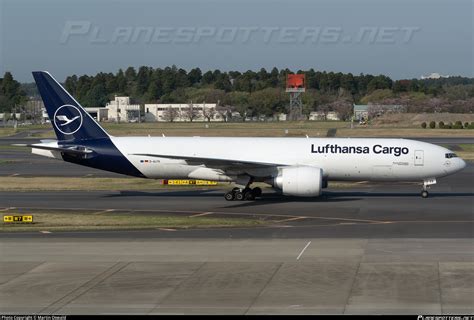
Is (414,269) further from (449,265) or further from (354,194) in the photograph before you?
(354,194)

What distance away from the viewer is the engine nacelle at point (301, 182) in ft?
134

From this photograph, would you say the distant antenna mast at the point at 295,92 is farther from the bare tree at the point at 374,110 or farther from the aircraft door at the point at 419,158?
the aircraft door at the point at 419,158

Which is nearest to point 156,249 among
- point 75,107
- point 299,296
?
point 299,296

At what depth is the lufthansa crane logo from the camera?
44625 mm

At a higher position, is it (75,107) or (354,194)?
(75,107)

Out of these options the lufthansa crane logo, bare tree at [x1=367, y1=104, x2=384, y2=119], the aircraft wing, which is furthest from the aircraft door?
bare tree at [x1=367, y1=104, x2=384, y2=119]

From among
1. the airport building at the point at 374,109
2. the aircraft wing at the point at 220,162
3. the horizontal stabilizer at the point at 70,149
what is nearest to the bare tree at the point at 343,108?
the airport building at the point at 374,109

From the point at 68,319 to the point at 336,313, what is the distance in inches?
240

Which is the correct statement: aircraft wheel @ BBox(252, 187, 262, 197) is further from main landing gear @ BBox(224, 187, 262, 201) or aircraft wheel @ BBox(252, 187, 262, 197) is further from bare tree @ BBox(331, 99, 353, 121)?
bare tree @ BBox(331, 99, 353, 121)

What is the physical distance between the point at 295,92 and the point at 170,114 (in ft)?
93.1

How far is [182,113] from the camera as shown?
181500 mm

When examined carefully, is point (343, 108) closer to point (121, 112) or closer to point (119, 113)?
point (121, 112)

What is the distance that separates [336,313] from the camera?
1888 cm

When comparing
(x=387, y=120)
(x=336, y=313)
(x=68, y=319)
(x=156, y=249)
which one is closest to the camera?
(x=68, y=319)
